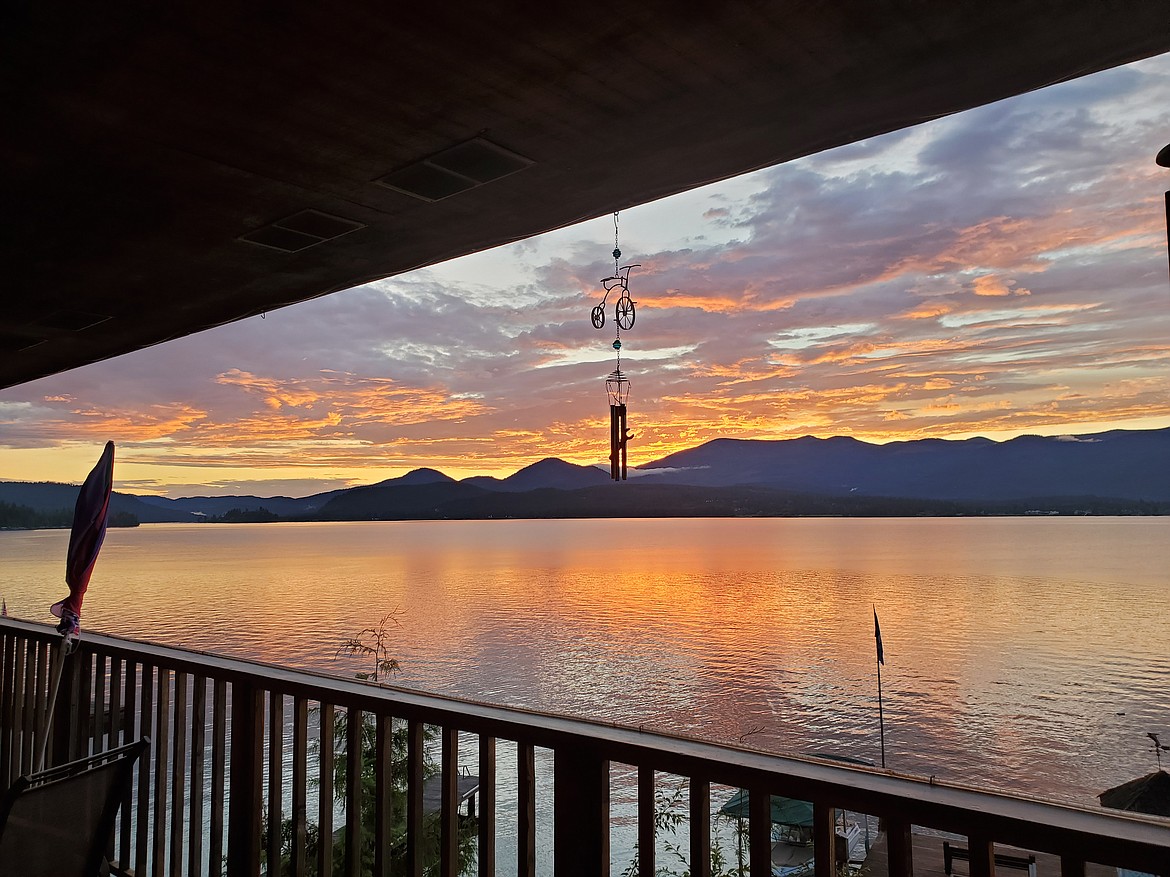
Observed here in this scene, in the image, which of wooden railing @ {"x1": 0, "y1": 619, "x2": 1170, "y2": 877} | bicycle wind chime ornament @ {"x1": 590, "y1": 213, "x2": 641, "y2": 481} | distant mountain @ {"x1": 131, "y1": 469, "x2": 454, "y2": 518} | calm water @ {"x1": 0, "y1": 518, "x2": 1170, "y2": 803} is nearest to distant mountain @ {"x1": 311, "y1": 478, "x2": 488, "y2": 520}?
distant mountain @ {"x1": 131, "y1": 469, "x2": 454, "y2": 518}

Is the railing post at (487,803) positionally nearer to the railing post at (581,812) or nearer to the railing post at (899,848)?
the railing post at (581,812)

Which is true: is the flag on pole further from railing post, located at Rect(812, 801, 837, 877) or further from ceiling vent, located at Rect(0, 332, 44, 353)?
ceiling vent, located at Rect(0, 332, 44, 353)

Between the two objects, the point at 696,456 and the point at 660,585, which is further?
the point at 696,456

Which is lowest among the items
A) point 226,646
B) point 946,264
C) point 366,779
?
point 226,646

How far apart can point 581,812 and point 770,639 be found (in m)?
40.2

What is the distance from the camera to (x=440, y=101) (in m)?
Result: 2.13

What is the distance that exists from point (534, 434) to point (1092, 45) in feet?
166

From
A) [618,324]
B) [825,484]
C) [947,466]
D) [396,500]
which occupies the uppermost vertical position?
[947,466]

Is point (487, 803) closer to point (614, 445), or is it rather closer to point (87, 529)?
point (87, 529)

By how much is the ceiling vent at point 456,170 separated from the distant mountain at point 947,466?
220 feet

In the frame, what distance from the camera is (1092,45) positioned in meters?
1.96

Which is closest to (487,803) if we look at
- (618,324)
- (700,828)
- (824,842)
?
(700,828)

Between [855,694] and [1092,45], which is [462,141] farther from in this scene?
[855,694]

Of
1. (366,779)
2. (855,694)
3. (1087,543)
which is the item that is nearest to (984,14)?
(366,779)
